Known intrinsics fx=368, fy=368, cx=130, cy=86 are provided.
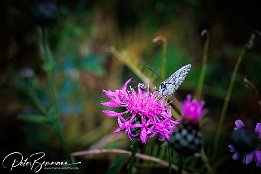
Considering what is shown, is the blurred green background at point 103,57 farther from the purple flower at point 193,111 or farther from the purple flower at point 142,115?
the purple flower at point 193,111

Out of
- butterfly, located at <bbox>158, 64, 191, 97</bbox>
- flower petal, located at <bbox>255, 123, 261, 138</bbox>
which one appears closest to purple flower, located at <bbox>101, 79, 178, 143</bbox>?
butterfly, located at <bbox>158, 64, 191, 97</bbox>

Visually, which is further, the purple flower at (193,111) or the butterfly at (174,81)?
the butterfly at (174,81)

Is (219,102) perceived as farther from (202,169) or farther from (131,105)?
(131,105)
